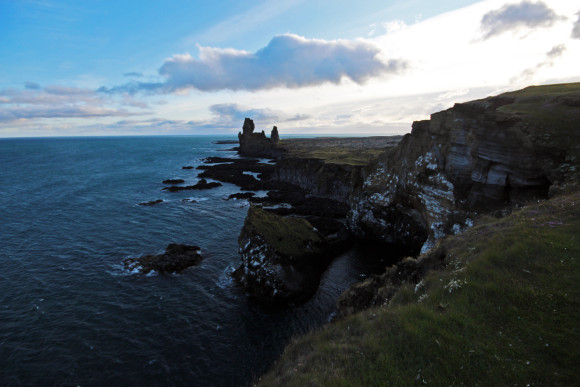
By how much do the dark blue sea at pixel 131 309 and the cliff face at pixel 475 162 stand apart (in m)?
8.66

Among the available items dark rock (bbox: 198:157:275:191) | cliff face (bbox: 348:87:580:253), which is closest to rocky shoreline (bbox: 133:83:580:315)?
cliff face (bbox: 348:87:580:253)

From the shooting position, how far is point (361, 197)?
134 ft

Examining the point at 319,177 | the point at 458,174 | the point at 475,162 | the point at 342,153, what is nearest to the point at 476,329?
the point at 475,162

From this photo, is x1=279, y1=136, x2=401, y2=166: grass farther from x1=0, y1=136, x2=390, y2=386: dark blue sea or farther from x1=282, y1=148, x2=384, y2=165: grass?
x1=0, y1=136, x2=390, y2=386: dark blue sea

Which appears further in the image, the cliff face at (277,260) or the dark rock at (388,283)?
the cliff face at (277,260)

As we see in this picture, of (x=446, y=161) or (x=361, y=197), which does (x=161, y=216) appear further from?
(x=446, y=161)

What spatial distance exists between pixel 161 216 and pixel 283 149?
273 feet

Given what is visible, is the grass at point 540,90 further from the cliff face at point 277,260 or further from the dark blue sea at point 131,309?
the cliff face at point 277,260

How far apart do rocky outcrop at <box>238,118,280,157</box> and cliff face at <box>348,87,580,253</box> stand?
99.8 m

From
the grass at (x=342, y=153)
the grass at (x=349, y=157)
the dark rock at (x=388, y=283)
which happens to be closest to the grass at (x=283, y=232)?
the dark rock at (x=388, y=283)

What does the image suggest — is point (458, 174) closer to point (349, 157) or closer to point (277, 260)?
point (277, 260)

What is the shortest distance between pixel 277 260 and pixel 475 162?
65.5 feet

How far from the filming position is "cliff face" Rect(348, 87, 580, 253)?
2052 centimetres

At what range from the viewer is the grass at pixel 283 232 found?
92.3ft
